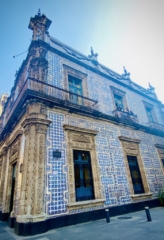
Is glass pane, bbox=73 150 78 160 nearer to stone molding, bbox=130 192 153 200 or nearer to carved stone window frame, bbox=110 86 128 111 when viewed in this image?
stone molding, bbox=130 192 153 200

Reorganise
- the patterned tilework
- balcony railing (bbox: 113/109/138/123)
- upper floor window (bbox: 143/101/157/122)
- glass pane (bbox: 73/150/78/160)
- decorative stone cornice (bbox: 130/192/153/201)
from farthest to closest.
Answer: upper floor window (bbox: 143/101/157/122), balcony railing (bbox: 113/109/138/123), decorative stone cornice (bbox: 130/192/153/201), glass pane (bbox: 73/150/78/160), the patterned tilework

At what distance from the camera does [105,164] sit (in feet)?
23.0

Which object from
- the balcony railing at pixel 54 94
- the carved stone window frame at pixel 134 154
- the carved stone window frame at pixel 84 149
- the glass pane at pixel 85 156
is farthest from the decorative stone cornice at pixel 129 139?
the glass pane at pixel 85 156

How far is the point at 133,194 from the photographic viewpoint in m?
7.29

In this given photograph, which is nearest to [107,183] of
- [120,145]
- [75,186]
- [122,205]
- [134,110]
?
[122,205]

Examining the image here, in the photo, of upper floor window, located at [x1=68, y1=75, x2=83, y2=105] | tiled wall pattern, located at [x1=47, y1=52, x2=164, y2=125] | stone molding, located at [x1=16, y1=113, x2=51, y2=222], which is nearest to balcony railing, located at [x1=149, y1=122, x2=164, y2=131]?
tiled wall pattern, located at [x1=47, y1=52, x2=164, y2=125]

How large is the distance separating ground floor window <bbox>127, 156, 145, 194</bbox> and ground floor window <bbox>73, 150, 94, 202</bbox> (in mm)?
2900

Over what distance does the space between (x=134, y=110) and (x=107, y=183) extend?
257 inches

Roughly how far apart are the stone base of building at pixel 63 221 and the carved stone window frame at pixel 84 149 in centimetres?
29

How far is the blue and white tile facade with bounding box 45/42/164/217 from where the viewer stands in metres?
5.26

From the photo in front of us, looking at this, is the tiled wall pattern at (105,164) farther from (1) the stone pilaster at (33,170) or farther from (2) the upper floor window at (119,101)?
(2) the upper floor window at (119,101)

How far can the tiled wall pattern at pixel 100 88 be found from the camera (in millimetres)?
7850

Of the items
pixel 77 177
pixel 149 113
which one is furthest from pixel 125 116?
pixel 77 177

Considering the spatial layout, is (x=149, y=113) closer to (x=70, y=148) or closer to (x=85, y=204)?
(x=70, y=148)
